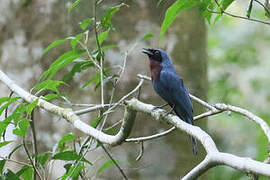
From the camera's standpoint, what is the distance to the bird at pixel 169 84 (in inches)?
119

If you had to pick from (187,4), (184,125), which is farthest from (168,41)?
(184,125)

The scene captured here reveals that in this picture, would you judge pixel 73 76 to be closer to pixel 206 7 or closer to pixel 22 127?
pixel 22 127

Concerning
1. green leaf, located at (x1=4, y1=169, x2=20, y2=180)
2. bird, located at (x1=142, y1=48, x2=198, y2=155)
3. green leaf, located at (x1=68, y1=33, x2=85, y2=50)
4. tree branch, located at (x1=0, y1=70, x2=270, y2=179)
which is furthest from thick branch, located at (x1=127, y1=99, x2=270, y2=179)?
bird, located at (x1=142, y1=48, x2=198, y2=155)

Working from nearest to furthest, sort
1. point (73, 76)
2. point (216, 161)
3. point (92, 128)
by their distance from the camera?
point (216, 161) < point (92, 128) < point (73, 76)

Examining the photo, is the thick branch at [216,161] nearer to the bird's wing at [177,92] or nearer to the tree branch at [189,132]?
the tree branch at [189,132]

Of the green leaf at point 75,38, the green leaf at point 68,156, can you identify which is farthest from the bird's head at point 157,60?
the green leaf at point 68,156

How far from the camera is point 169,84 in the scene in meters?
3.08

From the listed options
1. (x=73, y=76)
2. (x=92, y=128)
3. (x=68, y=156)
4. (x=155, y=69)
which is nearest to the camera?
(x=92, y=128)

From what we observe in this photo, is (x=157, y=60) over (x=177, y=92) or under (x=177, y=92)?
over

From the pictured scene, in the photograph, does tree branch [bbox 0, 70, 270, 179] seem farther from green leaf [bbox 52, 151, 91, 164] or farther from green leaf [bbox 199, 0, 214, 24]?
green leaf [bbox 199, 0, 214, 24]

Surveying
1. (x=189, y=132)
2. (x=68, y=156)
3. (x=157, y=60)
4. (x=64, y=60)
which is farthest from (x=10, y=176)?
(x=157, y=60)

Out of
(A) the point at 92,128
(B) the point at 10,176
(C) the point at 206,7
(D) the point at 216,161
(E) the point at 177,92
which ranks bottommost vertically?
(E) the point at 177,92

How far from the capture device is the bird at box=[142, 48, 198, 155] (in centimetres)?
303

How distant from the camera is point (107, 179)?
2957 millimetres
